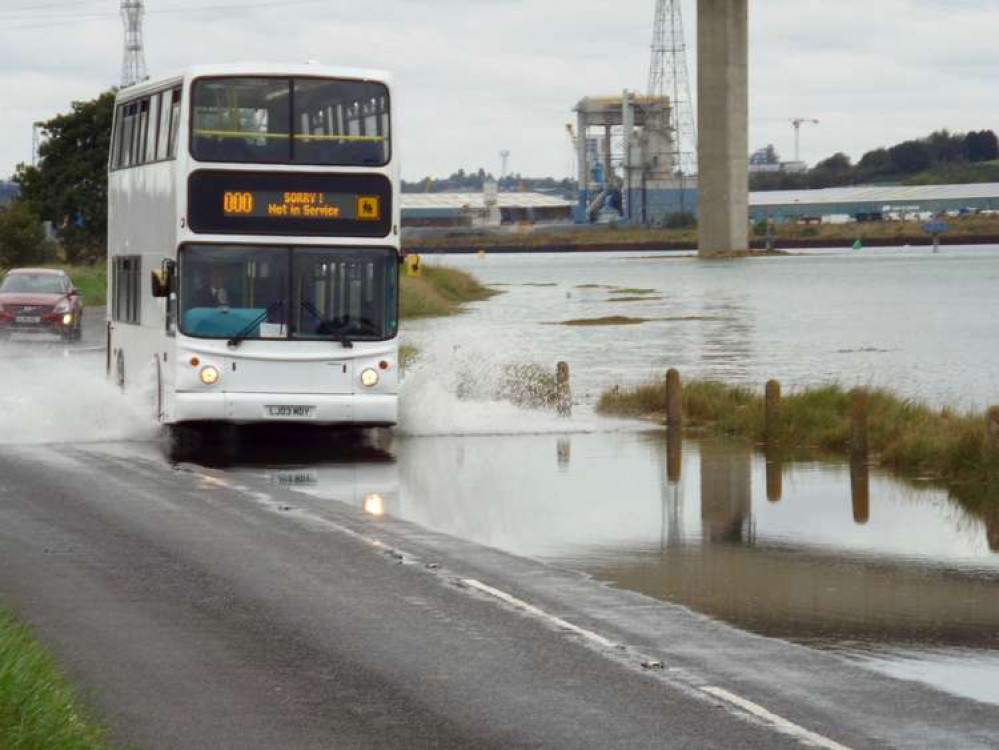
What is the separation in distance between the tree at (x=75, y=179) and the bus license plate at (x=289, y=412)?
6756 centimetres

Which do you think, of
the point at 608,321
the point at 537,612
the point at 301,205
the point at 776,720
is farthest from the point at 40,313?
the point at 776,720

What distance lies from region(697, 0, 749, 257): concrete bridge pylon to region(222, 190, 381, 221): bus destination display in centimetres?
11622

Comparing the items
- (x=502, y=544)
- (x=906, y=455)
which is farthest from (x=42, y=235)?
(x=502, y=544)

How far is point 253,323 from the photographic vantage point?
23078 millimetres

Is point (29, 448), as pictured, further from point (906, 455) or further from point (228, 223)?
point (906, 455)

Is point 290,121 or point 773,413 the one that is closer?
point 290,121

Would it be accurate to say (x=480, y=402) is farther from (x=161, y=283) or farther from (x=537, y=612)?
(x=537, y=612)

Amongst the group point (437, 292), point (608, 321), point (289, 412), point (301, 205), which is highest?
point (301, 205)

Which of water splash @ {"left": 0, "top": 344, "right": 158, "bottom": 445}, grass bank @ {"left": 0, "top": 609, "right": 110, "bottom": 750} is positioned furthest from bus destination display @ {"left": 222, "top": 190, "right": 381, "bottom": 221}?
grass bank @ {"left": 0, "top": 609, "right": 110, "bottom": 750}

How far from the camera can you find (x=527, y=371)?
35.9 metres

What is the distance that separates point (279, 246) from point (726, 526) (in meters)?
7.50

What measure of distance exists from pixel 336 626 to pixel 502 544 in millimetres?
4381

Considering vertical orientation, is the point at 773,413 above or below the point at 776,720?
above

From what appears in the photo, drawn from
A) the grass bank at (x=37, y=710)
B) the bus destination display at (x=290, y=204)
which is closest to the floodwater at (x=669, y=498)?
the bus destination display at (x=290, y=204)
